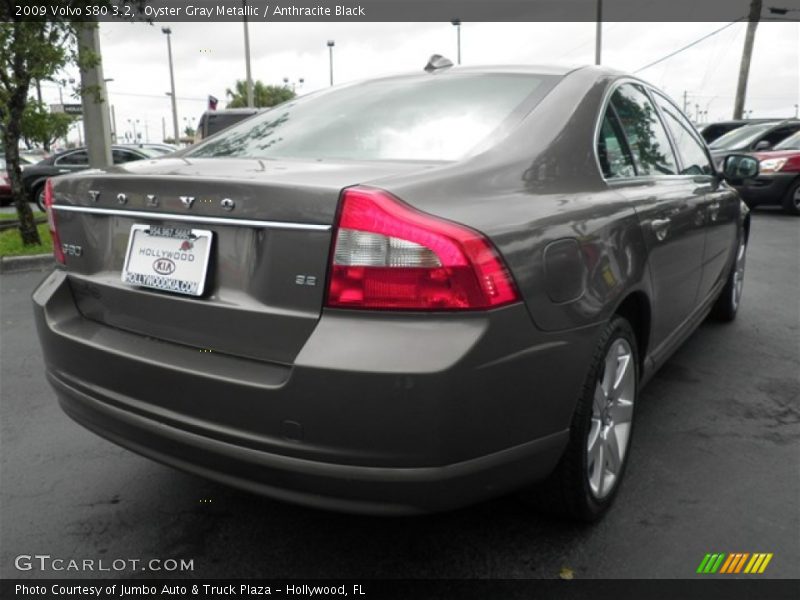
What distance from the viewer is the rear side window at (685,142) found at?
11.4 ft

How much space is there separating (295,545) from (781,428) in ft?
7.42

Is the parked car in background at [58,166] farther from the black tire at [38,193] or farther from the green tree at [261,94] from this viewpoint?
the green tree at [261,94]

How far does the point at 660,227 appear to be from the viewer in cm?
273

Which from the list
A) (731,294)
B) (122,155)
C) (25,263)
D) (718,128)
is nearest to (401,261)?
(731,294)

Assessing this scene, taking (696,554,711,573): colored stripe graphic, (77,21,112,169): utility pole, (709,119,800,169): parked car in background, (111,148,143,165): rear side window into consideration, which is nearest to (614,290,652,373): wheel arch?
(696,554,711,573): colored stripe graphic

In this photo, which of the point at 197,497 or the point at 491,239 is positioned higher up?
the point at 491,239

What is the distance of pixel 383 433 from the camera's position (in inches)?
67.4

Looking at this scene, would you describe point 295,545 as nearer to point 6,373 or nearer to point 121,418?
point 121,418

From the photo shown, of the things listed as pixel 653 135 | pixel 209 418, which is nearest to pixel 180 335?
pixel 209 418

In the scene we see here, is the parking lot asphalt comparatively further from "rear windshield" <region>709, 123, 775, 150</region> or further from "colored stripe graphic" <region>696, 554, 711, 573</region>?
"rear windshield" <region>709, 123, 775, 150</region>

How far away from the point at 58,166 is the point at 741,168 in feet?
46.9

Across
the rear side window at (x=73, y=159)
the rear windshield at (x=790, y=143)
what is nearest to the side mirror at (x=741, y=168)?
the rear windshield at (x=790, y=143)

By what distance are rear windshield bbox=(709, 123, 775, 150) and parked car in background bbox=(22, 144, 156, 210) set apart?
1126cm

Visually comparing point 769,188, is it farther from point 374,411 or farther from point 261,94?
point 261,94
